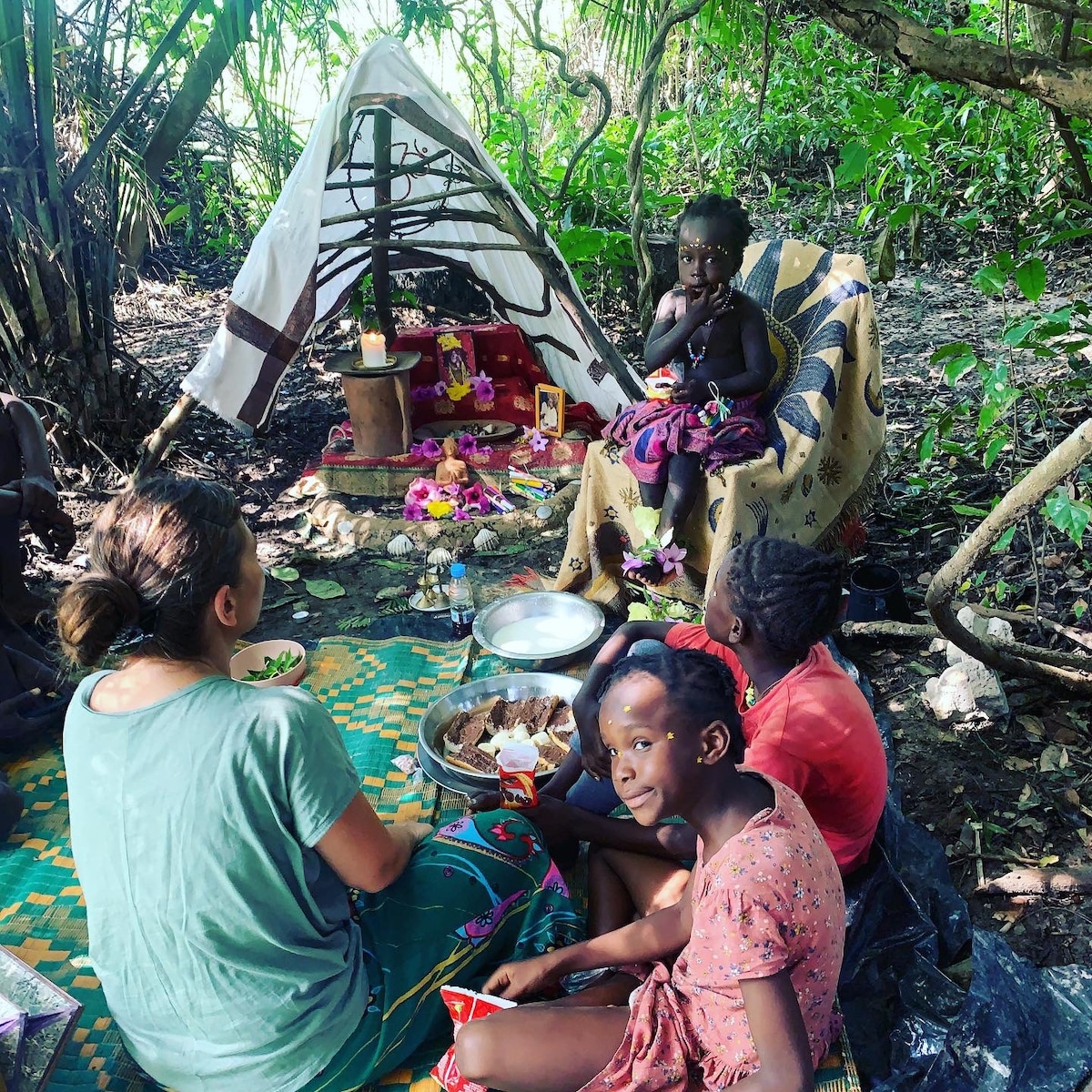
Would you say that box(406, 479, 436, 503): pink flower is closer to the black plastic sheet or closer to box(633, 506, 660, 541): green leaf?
box(633, 506, 660, 541): green leaf

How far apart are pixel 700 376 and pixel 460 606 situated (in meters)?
1.35

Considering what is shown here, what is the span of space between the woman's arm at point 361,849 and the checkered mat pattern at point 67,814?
411mm

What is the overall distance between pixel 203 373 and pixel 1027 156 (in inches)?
209

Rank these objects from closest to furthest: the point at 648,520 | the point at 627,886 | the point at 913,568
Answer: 1. the point at 627,886
2. the point at 648,520
3. the point at 913,568

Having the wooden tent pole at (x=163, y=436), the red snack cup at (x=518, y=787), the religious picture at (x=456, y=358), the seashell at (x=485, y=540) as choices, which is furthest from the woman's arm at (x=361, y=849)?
the religious picture at (x=456, y=358)

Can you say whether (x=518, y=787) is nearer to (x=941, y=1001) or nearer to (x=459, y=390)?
(x=941, y=1001)

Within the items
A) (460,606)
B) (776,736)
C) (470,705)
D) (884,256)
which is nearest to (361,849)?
(776,736)

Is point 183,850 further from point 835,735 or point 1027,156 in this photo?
point 1027,156

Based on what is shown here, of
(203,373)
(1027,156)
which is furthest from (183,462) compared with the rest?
(1027,156)

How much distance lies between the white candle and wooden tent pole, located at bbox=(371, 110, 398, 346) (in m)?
0.40

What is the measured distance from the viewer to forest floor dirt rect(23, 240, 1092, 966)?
2.58 m

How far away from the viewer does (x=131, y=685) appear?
61.2 inches

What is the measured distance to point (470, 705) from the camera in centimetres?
294

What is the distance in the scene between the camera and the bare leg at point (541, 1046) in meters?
1.63
